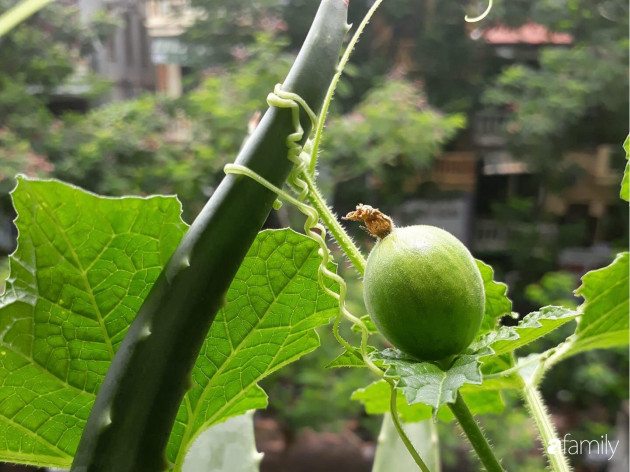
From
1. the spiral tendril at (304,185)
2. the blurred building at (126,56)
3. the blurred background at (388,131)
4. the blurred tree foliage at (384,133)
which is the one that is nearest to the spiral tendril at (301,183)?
the spiral tendril at (304,185)

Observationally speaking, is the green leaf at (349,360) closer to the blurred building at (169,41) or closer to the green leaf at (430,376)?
the green leaf at (430,376)

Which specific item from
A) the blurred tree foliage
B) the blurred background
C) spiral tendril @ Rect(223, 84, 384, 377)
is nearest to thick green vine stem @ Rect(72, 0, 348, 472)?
spiral tendril @ Rect(223, 84, 384, 377)

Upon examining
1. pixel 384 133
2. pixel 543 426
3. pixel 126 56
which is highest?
pixel 543 426

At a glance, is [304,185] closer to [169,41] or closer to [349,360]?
[349,360]

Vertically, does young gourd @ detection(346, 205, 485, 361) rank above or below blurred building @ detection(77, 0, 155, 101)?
above

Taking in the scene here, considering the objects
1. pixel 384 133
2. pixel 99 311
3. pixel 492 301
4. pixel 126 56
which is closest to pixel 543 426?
pixel 492 301

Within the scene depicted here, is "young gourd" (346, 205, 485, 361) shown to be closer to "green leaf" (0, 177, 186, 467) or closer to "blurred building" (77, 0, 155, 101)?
"green leaf" (0, 177, 186, 467)
